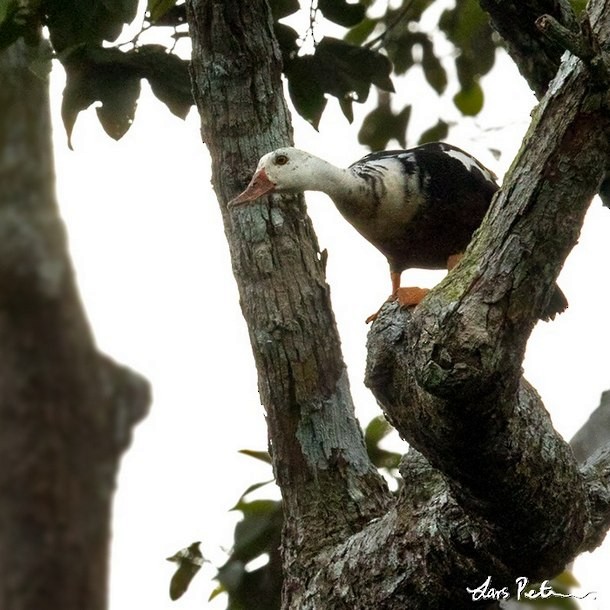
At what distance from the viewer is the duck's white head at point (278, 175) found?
3680 millimetres

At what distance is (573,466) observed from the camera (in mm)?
2961

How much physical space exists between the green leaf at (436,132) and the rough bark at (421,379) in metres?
1.62

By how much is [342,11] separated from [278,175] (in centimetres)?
81

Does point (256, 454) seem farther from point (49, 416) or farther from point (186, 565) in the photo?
point (49, 416)

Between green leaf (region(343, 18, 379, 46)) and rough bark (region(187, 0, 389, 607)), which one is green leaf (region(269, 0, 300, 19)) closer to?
rough bark (region(187, 0, 389, 607))

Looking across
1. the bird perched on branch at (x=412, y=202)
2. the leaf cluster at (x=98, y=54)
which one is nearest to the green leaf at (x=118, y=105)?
→ the leaf cluster at (x=98, y=54)

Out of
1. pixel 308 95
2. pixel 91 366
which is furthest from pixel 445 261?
pixel 91 366

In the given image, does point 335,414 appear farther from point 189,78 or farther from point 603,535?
point 189,78

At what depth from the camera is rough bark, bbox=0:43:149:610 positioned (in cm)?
1155

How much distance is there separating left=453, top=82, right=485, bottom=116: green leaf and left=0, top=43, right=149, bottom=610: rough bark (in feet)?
19.3

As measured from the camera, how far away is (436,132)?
545 centimetres

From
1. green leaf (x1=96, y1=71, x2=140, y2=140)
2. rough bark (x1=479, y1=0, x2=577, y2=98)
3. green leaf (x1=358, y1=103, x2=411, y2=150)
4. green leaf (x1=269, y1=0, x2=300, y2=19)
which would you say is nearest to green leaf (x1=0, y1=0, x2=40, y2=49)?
green leaf (x1=96, y1=71, x2=140, y2=140)

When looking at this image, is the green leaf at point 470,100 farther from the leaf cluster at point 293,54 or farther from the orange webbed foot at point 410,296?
the orange webbed foot at point 410,296

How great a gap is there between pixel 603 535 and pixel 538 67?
1435 mm
